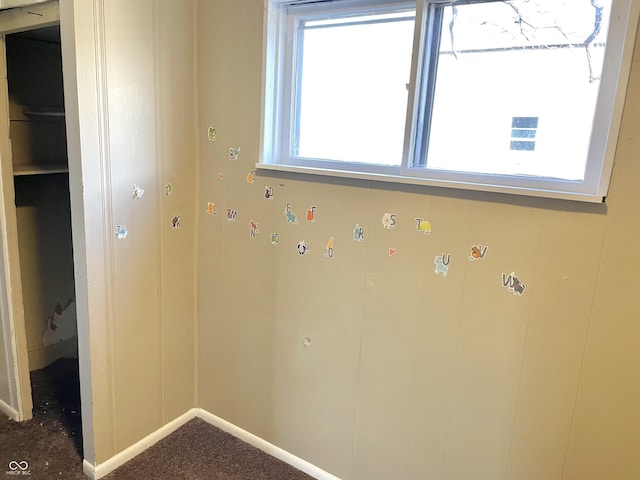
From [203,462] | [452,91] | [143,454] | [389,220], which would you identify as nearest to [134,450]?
[143,454]

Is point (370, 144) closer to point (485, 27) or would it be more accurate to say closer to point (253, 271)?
point (485, 27)

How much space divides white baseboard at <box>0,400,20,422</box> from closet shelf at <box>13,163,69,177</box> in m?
1.06

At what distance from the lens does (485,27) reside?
4.47 ft

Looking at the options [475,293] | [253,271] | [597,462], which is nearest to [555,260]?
[475,293]

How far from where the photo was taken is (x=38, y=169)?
2105 mm

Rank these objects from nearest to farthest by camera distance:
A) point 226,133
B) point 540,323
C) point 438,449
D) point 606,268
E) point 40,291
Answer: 1. point 606,268
2. point 540,323
3. point 438,449
4. point 226,133
5. point 40,291

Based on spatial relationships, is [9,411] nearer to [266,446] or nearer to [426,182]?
[266,446]

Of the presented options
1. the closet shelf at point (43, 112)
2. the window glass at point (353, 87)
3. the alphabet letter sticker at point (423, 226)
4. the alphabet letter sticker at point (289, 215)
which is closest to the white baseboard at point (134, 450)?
the alphabet letter sticker at point (289, 215)

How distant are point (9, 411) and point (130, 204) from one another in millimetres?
1230

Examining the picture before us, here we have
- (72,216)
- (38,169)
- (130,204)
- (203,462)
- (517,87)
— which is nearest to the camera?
(517,87)

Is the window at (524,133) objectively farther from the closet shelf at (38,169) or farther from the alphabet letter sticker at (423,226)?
the closet shelf at (38,169)

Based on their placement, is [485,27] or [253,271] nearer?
[485,27]

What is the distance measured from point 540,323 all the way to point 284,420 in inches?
43.9

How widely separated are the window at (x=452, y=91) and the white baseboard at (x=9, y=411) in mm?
1649
